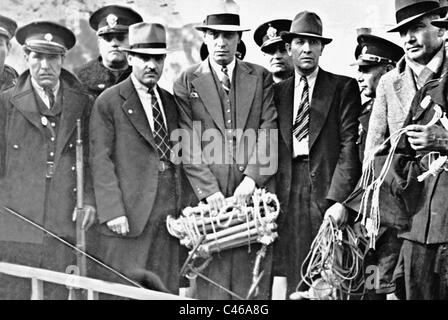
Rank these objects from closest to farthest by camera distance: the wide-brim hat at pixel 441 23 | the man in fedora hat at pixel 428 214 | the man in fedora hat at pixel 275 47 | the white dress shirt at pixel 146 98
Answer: the man in fedora hat at pixel 428 214
the wide-brim hat at pixel 441 23
the white dress shirt at pixel 146 98
the man in fedora hat at pixel 275 47

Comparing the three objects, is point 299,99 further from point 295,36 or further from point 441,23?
point 441,23

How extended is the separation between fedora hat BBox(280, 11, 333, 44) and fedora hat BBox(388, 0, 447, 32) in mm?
555

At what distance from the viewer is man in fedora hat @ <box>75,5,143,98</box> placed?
11.9 metres

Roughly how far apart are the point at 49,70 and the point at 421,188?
296 cm

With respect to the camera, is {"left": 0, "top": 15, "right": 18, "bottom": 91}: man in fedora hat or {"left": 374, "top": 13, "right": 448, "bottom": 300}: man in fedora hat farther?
{"left": 0, "top": 15, "right": 18, "bottom": 91}: man in fedora hat

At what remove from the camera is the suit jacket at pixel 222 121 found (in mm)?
11891

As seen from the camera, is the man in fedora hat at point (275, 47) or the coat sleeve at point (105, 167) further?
the man in fedora hat at point (275, 47)

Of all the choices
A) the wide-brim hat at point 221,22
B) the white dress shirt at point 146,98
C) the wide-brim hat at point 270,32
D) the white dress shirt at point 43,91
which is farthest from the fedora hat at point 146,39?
the wide-brim hat at point 270,32

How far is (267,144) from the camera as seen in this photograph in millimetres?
11914

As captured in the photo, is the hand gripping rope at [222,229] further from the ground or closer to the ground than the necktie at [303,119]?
closer to the ground

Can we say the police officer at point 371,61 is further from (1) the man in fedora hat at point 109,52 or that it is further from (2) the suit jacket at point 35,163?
(2) the suit jacket at point 35,163

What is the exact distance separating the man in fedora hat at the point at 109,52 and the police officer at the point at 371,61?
5.63 ft

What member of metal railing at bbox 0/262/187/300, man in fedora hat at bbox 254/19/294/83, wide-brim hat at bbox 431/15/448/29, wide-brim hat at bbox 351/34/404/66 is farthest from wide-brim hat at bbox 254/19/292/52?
metal railing at bbox 0/262/187/300

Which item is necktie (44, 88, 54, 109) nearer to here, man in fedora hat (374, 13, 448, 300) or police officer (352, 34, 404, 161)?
police officer (352, 34, 404, 161)
